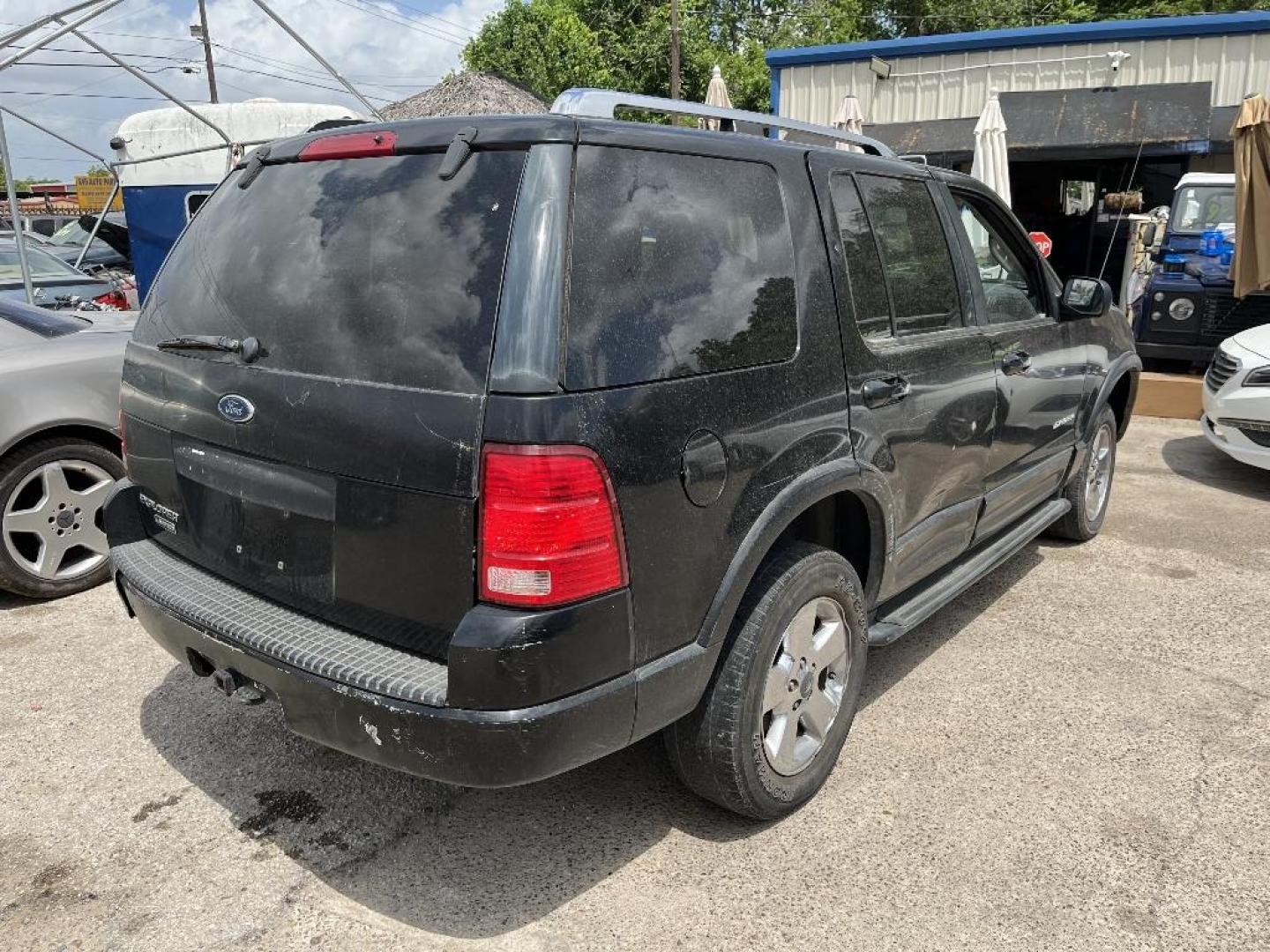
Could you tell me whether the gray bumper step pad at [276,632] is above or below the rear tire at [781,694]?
above

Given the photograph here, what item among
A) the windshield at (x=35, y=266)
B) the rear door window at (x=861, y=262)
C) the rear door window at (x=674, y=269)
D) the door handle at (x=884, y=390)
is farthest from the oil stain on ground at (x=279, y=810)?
the windshield at (x=35, y=266)

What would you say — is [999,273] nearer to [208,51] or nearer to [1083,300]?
[1083,300]

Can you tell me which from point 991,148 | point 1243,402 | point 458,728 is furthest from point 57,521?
point 991,148

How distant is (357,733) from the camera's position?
2238 millimetres

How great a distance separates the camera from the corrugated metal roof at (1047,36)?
13575 mm

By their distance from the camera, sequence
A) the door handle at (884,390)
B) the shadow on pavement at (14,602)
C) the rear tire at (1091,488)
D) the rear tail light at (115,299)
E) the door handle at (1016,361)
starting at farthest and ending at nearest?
the rear tail light at (115,299), the rear tire at (1091,488), the shadow on pavement at (14,602), the door handle at (1016,361), the door handle at (884,390)

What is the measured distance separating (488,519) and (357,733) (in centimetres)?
62

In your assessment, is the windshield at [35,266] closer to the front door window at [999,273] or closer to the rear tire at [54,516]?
the rear tire at [54,516]

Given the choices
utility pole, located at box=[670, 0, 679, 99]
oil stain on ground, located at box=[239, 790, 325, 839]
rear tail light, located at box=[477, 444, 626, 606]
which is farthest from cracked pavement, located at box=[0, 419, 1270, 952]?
utility pole, located at box=[670, 0, 679, 99]

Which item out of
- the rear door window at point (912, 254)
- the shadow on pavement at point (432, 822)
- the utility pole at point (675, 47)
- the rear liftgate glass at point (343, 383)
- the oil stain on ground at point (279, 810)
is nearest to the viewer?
the rear liftgate glass at point (343, 383)

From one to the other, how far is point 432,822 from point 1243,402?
584 cm

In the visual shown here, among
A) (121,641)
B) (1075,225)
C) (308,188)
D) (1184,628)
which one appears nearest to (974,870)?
(1184,628)

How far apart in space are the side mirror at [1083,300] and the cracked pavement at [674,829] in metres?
1.49

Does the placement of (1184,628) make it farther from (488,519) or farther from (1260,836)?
(488,519)
